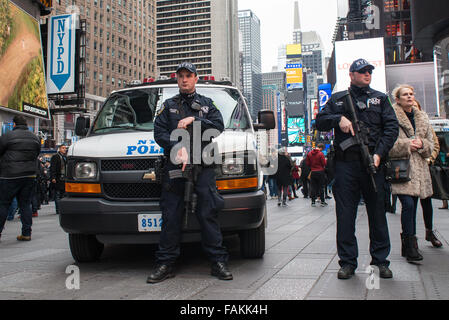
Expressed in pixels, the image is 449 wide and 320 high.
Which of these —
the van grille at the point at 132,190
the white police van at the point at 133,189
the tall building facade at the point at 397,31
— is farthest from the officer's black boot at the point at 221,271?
the tall building facade at the point at 397,31

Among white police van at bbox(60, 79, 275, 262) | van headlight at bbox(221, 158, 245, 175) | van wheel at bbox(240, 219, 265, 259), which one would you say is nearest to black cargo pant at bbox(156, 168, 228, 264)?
white police van at bbox(60, 79, 275, 262)

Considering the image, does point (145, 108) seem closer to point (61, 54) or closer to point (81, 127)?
point (81, 127)

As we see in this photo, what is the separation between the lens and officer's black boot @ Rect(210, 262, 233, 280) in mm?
3888

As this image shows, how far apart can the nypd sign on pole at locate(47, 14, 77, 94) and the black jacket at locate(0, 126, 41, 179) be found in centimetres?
2222

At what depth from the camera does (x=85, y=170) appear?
4.27 metres

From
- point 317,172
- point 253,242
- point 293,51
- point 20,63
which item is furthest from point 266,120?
point 293,51

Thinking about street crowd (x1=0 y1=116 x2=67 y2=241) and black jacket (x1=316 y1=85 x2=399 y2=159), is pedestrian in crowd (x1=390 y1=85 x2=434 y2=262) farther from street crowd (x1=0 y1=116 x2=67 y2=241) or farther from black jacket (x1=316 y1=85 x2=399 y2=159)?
street crowd (x1=0 y1=116 x2=67 y2=241)

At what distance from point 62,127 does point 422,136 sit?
6152cm

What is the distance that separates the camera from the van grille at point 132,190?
13.8 ft

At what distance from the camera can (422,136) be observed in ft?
16.4

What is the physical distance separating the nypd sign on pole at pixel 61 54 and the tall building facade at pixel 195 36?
438 feet

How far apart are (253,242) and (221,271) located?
0.89 m
